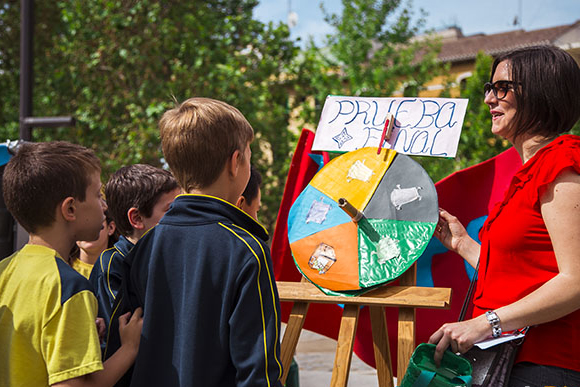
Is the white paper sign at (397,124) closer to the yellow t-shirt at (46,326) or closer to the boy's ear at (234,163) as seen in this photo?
the boy's ear at (234,163)

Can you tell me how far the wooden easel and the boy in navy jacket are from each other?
75cm

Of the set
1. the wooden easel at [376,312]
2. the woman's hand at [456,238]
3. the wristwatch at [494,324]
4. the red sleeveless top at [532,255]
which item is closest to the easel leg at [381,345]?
the wooden easel at [376,312]

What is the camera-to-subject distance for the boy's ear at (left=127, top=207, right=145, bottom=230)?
8.73ft

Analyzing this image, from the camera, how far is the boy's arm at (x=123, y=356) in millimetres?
1729

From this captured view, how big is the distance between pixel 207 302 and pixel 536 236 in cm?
96

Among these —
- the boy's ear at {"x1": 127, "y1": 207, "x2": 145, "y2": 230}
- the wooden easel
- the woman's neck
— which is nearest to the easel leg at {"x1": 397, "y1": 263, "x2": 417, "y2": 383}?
the wooden easel

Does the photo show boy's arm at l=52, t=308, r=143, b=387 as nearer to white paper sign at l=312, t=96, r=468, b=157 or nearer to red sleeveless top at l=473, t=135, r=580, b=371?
red sleeveless top at l=473, t=135, r=580, b=371

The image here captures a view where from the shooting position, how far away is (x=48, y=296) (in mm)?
1721

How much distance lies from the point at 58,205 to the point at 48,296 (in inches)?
12.9

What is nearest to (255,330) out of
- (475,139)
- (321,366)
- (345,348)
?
(345,348)

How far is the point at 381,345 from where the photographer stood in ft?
9.30

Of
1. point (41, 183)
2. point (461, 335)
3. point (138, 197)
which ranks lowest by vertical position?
point (461, 335)

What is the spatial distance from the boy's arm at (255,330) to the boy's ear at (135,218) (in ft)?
3.67

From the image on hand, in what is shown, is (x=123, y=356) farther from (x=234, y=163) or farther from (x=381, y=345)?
(x=381, y=345)
